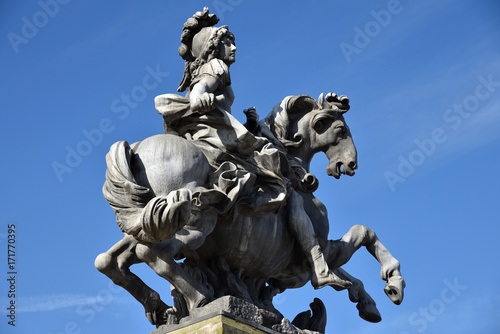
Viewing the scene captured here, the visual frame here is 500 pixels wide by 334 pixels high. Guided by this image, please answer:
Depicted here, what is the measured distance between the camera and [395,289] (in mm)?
10344

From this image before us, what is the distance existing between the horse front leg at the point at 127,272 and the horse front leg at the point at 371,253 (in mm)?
2098

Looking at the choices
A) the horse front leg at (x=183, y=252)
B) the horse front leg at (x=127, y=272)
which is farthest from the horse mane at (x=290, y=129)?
→ the horse front leg at (x=127, y=272)

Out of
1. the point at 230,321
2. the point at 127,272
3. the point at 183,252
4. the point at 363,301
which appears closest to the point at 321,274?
the point at 363,301

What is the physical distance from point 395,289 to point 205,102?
2.97 metres

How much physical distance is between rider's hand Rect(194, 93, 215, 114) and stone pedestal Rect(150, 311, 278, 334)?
2092 millimetres

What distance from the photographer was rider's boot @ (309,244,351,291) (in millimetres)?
9812

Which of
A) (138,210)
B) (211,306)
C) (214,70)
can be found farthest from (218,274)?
(214,70)

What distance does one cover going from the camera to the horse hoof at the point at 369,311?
34.5 ft

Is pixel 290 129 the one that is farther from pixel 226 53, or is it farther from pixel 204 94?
pixel 204 94

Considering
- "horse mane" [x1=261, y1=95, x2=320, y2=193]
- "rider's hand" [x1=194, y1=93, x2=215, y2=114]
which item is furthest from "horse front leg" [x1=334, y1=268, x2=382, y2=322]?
"rider's hand" [x1=194, y1=93, x2=215, y2=114]

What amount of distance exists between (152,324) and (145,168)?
1574 mm

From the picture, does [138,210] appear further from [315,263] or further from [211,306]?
[315,263]

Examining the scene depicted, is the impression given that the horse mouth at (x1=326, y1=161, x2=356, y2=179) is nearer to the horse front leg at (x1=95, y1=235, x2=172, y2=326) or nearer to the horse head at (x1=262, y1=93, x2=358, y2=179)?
the horse head at (x1=262, y1=93, x2=358, y2=179)

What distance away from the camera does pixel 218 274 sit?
9664mm
